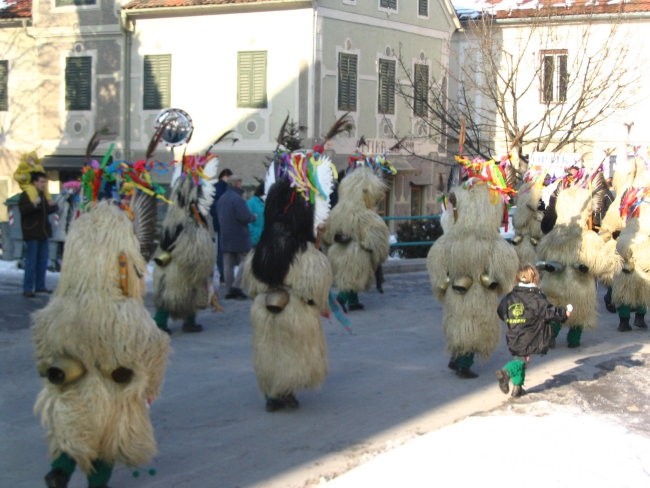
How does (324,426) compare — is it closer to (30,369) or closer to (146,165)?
(146,165)

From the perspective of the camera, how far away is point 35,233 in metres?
14.2

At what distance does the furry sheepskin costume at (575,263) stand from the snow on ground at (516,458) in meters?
3.56

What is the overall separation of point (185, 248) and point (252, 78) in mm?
15604

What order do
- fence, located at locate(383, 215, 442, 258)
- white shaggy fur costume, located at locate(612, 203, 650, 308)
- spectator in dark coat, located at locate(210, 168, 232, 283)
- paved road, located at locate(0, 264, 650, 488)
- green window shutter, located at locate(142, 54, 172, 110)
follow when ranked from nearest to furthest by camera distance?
paved road, located at locate(0, 264, 650, 488) → white shaggy fur costume, located at locate(612, 203, 650, 308) → spectator in dark coat, located at locate(210, 168, 232, 283) → fence, located at locate(383, 215, 442, 258) → green window shutter, located at locate(142, 54, 172, 110)

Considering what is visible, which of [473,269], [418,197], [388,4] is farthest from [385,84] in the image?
[473,269]

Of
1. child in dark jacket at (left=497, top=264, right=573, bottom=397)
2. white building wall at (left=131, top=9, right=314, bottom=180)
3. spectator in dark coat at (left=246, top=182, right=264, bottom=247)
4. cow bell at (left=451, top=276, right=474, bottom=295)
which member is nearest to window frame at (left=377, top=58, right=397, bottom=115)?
white building wall at (left=131, top=9, right=314, bottom=180)

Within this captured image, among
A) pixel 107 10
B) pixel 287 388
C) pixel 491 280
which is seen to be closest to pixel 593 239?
pixel 491 280

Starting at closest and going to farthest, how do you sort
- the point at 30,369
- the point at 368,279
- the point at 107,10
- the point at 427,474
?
the point at 427,474 < the point at 30,369 < the point at 368,279 < the point at 107,10

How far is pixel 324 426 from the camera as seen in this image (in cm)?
829


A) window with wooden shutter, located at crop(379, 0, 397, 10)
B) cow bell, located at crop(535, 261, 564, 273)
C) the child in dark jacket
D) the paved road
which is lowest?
the paved road

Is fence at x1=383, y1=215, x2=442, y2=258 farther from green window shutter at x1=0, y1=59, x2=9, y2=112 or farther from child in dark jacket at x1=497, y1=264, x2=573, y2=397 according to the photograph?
green window shutter at x1=0, y1=59, x2=9, y2=112

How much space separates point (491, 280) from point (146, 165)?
372 centimetres

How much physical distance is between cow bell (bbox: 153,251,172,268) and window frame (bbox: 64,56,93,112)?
17989 millimetres

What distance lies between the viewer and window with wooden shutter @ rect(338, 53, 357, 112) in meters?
27.6
